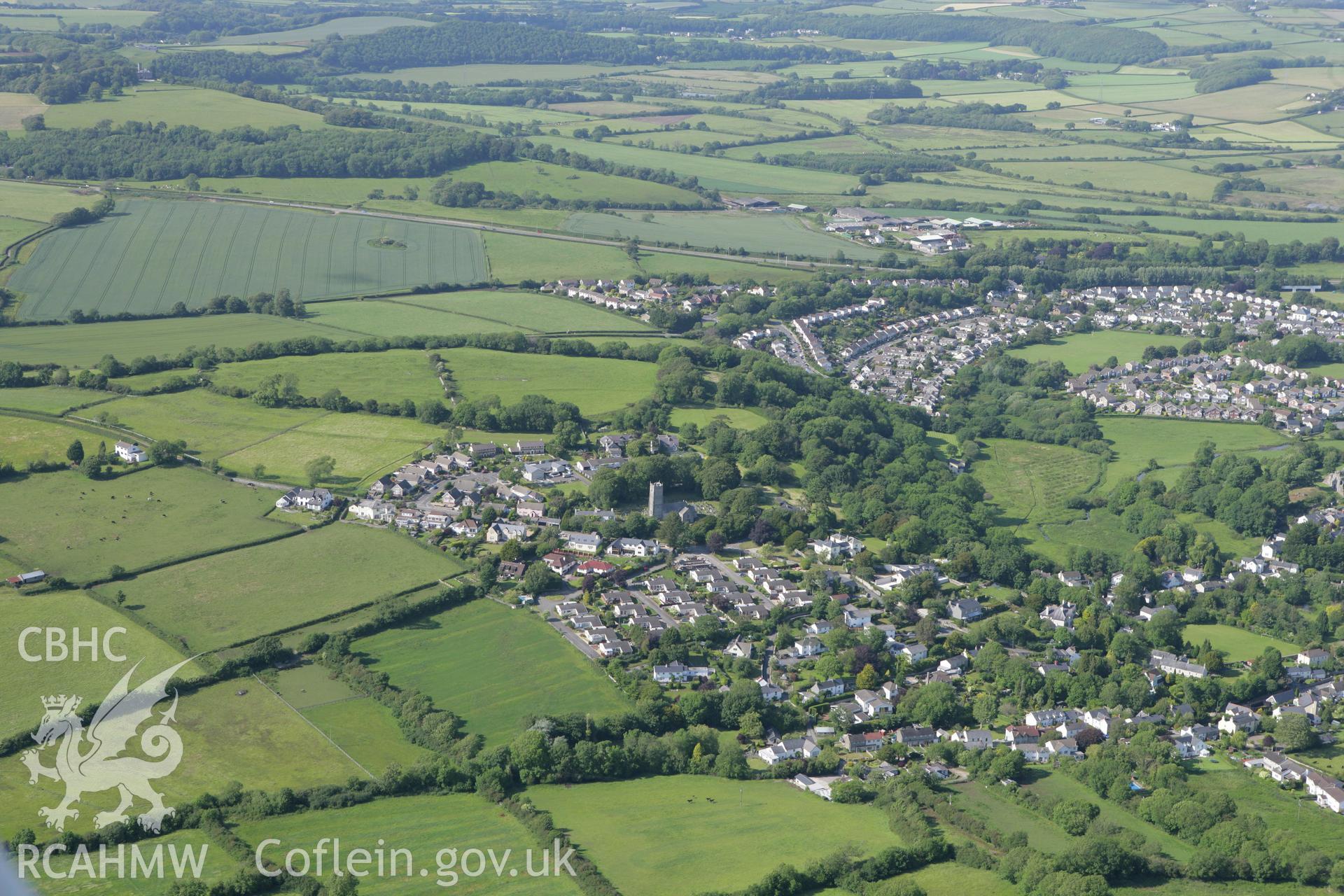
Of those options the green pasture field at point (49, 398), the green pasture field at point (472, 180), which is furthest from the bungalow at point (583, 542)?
the green pasture field at point (472, 180)

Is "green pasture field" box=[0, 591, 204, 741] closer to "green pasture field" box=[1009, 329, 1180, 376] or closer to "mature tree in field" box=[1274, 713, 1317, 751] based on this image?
"mature tree in field" box=[1274, 713, 1317, 751]

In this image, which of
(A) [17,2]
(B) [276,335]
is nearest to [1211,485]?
(B) [276,335]

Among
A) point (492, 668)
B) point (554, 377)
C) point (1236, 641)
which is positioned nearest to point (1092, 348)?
point (554, 377)

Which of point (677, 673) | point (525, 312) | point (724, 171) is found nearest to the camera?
point (677, 673)

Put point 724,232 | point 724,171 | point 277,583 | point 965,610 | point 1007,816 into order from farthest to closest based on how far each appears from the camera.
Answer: point 724,171 < point 724,232 < point 965,610 < point 277,583 < point 1007,816

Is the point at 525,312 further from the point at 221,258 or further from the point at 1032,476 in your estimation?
the point at 1032,476

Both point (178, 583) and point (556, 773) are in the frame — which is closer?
point (556, 773)

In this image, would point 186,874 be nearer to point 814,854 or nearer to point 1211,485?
point 814,854

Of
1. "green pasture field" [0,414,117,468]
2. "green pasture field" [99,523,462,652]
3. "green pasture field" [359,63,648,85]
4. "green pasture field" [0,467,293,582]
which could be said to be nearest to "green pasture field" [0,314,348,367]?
"green pasture field" [0,414,117,468]
